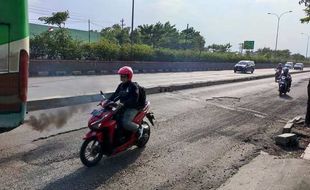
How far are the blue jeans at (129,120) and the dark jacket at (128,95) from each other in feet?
0.34

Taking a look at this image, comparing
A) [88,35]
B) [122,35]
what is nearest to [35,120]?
[88,35]

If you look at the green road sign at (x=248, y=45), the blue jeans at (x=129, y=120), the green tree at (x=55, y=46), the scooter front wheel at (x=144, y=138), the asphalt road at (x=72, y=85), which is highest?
the green road sign at (x=248, y=45)

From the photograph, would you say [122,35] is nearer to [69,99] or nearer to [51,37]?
[51,37]

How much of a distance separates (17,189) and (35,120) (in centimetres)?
500

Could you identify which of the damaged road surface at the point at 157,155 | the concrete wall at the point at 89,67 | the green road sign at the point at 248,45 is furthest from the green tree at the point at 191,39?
the damaged road surface at the point at 157,155

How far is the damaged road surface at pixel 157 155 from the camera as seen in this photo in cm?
626

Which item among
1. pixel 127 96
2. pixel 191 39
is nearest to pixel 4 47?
pixel 127 96

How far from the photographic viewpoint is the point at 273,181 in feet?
21.6

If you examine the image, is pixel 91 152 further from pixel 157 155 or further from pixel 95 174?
pixel 157 155

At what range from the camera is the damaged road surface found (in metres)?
6.26

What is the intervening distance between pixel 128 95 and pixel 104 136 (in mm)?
880

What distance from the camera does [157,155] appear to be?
789cm

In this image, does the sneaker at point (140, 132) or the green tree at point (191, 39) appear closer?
the sneaker at point (140, 132)

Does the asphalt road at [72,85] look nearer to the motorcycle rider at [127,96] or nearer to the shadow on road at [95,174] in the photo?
the motorcycle rider at [127,96]
